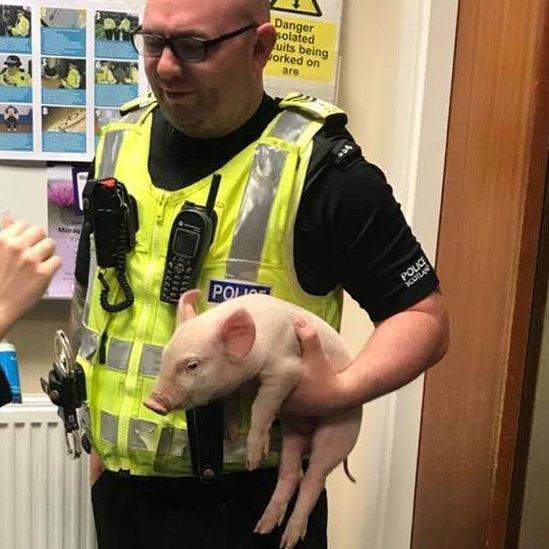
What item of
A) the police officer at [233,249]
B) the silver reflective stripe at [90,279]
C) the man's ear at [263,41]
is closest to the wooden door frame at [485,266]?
the police officer at [233,249]

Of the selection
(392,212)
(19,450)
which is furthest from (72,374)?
(19,450)

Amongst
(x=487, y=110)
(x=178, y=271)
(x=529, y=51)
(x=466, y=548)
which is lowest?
(x=466, y=548)

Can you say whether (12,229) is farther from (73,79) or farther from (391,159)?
(391,159)

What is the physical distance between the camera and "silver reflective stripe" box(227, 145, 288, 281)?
1.11 meters

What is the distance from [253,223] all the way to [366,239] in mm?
155

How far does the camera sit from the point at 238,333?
2.98ft

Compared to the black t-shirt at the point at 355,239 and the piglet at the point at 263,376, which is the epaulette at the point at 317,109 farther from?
the piglet at the point at 263,376

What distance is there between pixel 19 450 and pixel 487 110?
46.3 inches

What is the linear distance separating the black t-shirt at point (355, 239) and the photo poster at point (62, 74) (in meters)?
0.60

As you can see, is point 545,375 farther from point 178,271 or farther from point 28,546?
point 28,546

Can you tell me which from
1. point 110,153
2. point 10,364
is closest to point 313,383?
point 110,153

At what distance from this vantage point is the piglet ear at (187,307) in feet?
3.17

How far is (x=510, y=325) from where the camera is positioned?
1.44 metres

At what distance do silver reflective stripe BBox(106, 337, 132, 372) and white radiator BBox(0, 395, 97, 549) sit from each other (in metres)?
0.60
